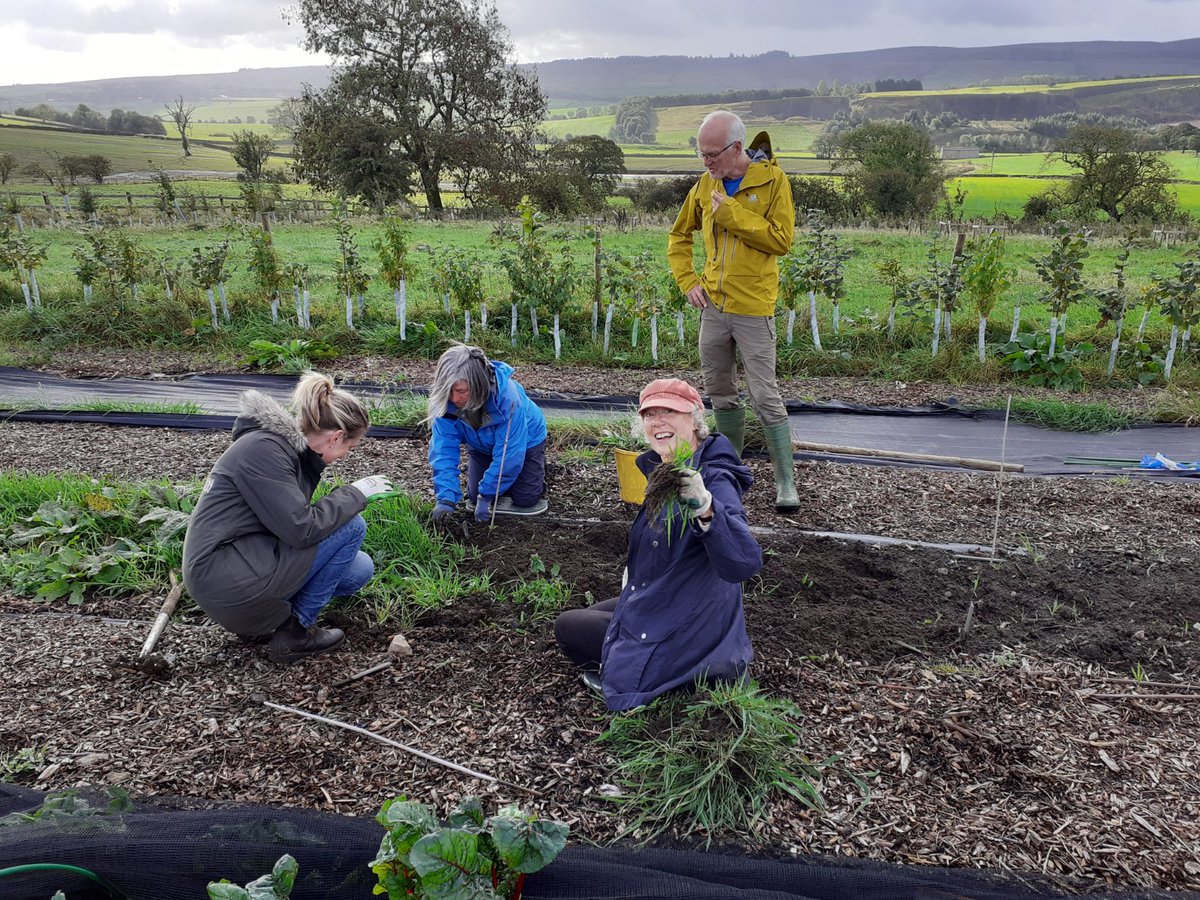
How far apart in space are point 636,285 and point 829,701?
5744 mm

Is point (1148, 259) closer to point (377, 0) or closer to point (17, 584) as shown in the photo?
point (17, 584)

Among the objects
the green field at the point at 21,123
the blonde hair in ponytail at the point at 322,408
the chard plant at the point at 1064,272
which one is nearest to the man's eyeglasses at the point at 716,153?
the blonde hair in ponytail at the point at 322,408

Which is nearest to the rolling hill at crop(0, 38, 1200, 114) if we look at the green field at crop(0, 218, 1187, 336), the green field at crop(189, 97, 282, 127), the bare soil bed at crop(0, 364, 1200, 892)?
the green field at crop(189, 97, 282, 127)

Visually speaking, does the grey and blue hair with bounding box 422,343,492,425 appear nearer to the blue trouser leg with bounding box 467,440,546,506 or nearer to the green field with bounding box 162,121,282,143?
the blue trouser leg with bounding box 467,440,546,506

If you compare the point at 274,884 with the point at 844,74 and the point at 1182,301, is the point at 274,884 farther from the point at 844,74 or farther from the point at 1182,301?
the point at 844,74

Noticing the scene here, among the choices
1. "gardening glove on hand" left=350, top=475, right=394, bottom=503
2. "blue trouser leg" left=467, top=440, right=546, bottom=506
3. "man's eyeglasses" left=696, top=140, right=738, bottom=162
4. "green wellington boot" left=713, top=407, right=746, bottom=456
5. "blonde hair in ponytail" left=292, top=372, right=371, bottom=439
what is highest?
"man's eyeglasses" left=696, top=140, right=738, bottom=162

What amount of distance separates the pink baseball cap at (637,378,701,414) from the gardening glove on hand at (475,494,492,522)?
187 cm

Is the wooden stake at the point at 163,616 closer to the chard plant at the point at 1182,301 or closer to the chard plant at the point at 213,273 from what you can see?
the chard plant at the point at 213,273

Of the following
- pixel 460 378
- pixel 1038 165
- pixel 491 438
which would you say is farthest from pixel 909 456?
pixel 1038 165

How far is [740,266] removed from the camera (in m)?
4.52

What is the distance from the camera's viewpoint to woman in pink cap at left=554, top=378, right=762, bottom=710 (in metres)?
2.59

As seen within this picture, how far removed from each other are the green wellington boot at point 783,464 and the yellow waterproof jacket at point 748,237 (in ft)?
2.15

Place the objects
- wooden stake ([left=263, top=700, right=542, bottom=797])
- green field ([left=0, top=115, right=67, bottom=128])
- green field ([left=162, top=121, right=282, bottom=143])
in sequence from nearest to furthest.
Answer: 1. wooden stake ([left=263, top=700, right=542, bottom=797])
2. green field ([left=0, top=115, right=67, bottom=128])
3. green field ([left=162, top=121, right=282, bottom=143])

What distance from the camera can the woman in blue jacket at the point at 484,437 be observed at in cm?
392
